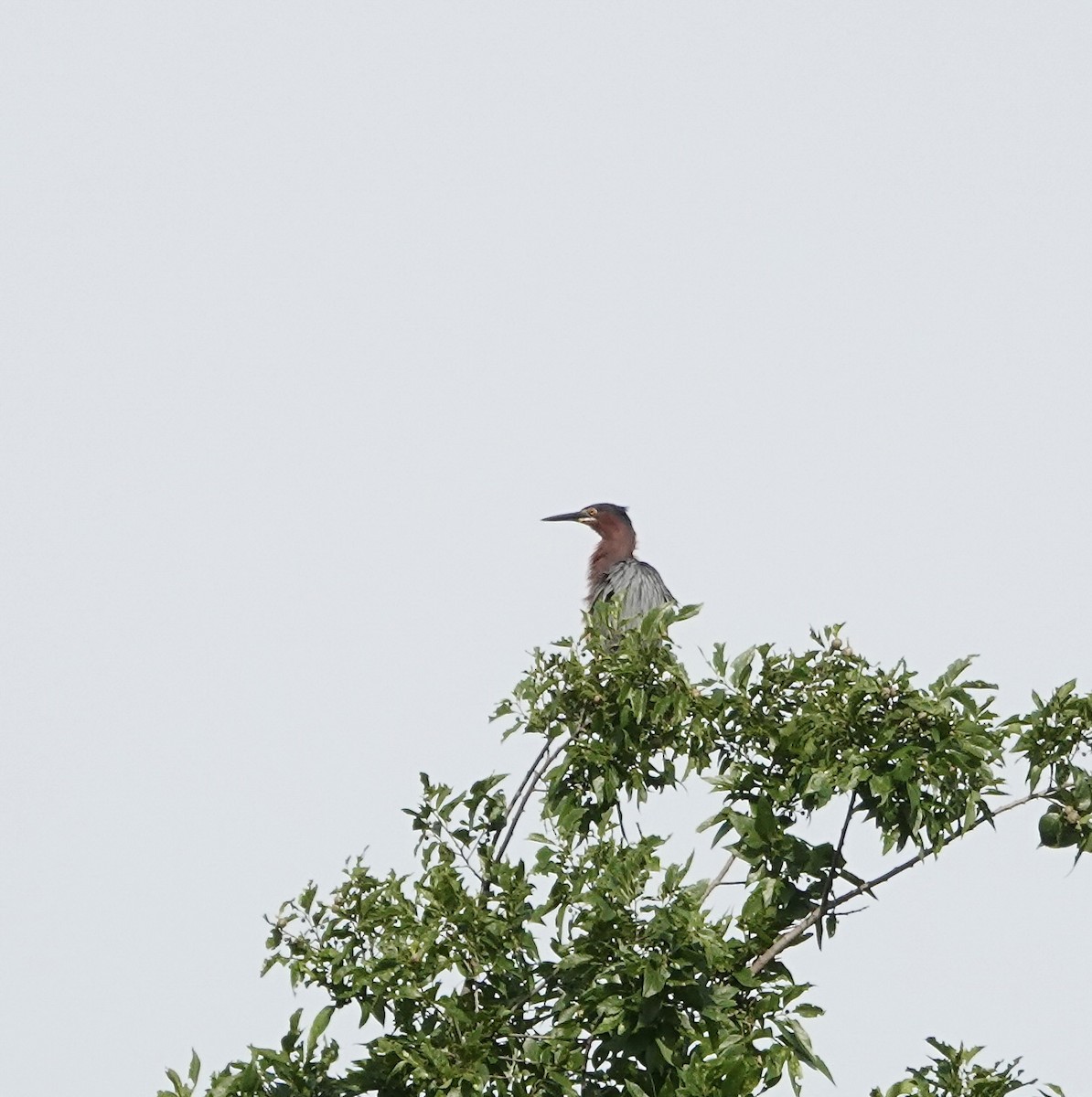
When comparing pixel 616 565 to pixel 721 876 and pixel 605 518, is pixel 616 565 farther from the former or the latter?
pixel 721 876

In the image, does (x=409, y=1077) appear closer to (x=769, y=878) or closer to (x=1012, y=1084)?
(x=769, y=878)

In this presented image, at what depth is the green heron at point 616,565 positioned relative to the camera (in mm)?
11656

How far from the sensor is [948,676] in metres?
5.51

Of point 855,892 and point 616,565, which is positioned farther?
point 616,565

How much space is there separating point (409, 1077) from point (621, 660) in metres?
1.63

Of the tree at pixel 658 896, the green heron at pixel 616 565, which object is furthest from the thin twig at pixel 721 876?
the green heron at pixel 616 565

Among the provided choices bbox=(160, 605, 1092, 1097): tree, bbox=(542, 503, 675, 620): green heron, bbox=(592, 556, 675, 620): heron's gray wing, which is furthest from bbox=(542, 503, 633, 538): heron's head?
bbox=(160, 605, 1092, 1097): tree

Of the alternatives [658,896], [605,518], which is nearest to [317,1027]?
[658,896]

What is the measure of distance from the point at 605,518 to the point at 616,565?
0.81m

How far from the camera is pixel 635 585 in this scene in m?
11.8

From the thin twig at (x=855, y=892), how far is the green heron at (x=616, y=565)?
18.8 ft

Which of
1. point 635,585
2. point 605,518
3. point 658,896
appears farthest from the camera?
point 605,518

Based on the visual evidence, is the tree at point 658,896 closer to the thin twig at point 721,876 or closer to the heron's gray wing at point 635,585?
the thin twig at point 721,876

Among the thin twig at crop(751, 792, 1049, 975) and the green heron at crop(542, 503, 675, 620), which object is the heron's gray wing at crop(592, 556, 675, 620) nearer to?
the green heron at crop(542, 503, 675, 620)
